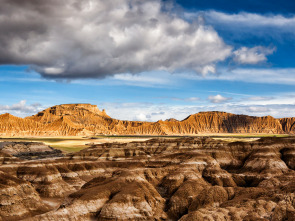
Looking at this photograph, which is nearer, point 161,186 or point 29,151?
point 161,186

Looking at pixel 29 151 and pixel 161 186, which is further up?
pixel 29 151

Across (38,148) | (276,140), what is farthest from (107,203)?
(38,148)

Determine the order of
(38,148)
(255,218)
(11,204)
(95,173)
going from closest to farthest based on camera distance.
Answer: (255,218), (11,204), (95,173), (38,148)

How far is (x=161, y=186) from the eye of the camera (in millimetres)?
72750

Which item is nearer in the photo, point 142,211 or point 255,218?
point 255,218

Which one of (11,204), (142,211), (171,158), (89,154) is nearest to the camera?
(142,211)

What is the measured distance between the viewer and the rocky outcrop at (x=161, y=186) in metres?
44.6

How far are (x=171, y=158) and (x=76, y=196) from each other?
49.6 metres

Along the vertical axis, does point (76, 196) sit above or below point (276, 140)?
below

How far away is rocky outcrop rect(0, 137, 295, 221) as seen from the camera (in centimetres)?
4456

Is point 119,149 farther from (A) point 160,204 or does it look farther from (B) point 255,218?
(B) point 255,218

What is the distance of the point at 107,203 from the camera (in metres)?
46.3

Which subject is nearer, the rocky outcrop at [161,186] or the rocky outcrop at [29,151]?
the rocky outcrop at [161,186]

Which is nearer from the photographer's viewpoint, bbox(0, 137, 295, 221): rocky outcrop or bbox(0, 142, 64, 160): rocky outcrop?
bbox(0, 137, 295, 221): rocky outcrop
